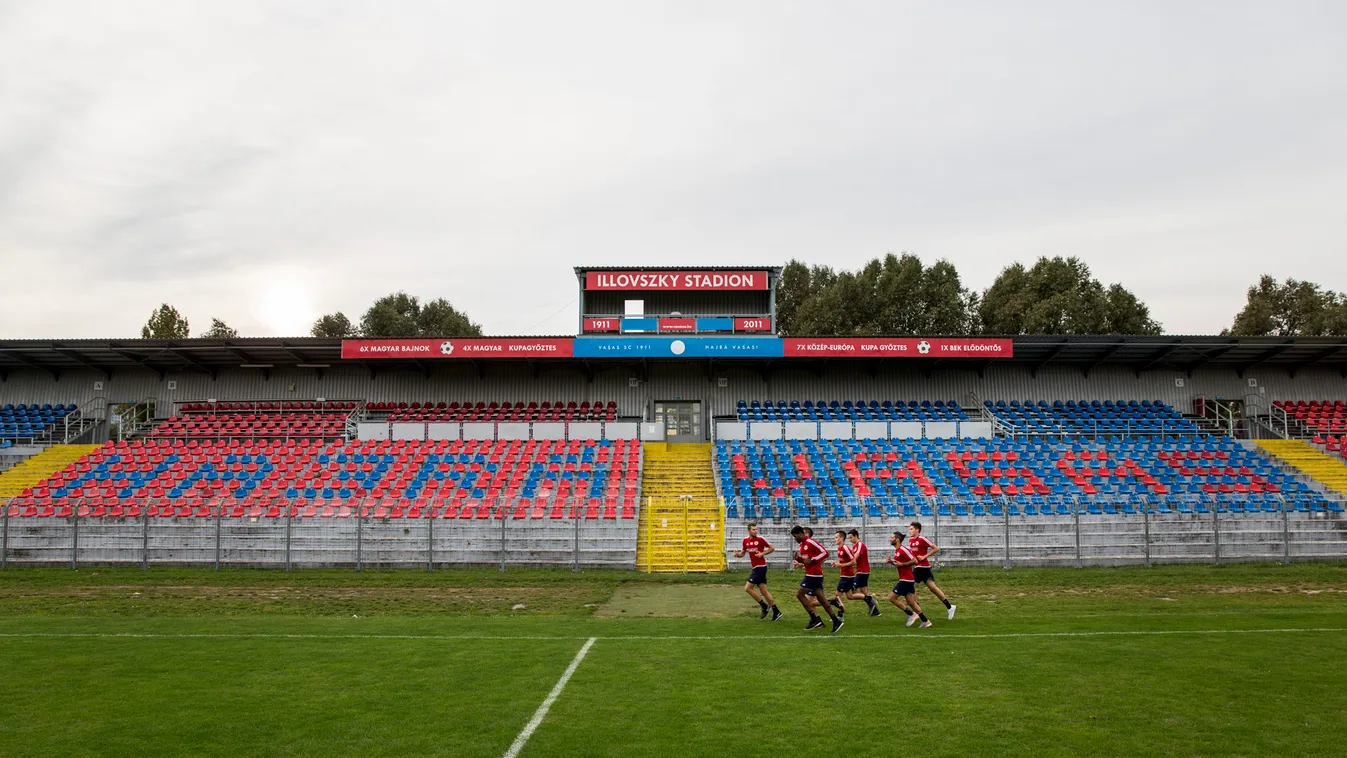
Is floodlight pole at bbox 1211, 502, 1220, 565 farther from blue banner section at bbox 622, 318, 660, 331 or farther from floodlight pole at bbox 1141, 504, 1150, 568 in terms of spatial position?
blue banner section at bbox 622, 318, 660, 331

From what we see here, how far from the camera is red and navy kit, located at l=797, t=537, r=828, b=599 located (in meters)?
14.3

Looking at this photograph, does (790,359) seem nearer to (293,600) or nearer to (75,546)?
(293,600)

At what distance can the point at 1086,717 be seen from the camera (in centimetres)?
892

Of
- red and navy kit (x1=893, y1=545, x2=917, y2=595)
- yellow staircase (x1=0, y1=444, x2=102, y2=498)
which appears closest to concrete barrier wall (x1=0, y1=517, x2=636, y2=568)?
yellow staircase (x1=0, y1=444, x2=102, y2=498)

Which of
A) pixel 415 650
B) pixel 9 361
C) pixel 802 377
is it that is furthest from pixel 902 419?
pixel 9 361

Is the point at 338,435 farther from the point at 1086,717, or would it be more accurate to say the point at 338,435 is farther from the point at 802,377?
the point at 1086,717

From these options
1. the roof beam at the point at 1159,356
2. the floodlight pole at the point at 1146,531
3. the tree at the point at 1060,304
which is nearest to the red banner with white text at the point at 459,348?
the floodlight pole at the point at 1146,531

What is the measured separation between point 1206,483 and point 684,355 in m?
19.7

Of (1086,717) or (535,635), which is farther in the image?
(535,635)

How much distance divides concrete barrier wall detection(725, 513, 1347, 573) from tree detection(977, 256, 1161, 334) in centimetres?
3928

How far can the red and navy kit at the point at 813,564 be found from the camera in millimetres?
14344

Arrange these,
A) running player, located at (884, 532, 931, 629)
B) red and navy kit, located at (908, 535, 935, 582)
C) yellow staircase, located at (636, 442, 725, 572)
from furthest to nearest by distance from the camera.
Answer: yellow staircase, located at (636, 442, 725, 572) → red and navy kit, located at (908, 535, 935, 582) → running player, located at (884, 532, 931, 629)

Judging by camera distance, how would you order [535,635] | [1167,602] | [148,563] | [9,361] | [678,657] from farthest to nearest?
[9,361], [148,563], [1167,602], [535,635], [678,657]

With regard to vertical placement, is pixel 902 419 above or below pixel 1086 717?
above
